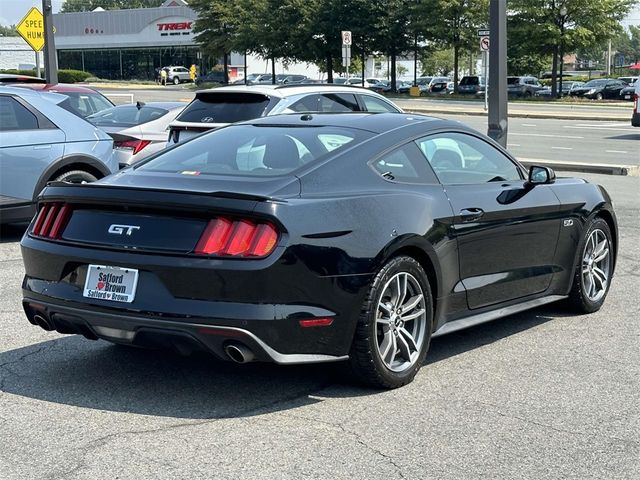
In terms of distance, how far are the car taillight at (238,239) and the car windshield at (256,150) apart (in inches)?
23.1

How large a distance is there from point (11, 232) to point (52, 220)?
627 cm

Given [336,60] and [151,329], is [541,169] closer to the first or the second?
[151,329]

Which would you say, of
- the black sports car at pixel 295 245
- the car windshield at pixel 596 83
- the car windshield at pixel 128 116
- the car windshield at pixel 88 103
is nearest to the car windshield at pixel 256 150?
the black sports car at pixel 295 245

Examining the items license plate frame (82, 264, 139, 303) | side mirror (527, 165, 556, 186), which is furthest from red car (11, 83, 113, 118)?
license plate frame (82, 264, 139, 303)

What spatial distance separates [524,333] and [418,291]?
1.59 metres

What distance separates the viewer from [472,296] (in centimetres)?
587

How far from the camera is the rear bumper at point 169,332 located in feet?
15.2

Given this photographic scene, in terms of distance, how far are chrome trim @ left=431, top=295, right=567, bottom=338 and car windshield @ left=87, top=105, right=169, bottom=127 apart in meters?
8.15

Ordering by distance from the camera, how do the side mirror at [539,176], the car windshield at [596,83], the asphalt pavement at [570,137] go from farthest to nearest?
the car windshield at [596,83] < the asphalt pavement at [570,137] < the side mirror at [539,176]

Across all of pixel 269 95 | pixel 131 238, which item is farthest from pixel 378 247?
pixel 269 95

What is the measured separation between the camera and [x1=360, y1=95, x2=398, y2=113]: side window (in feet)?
41.2

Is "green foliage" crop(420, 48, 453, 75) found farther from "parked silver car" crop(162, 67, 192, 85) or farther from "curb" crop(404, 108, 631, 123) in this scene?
"curb" crop(404, 108, 631, 123)

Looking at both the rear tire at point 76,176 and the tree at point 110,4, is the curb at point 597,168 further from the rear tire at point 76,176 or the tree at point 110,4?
the tree at point 110,4

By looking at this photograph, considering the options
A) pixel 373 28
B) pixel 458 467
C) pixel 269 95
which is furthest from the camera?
pixel 373 28
